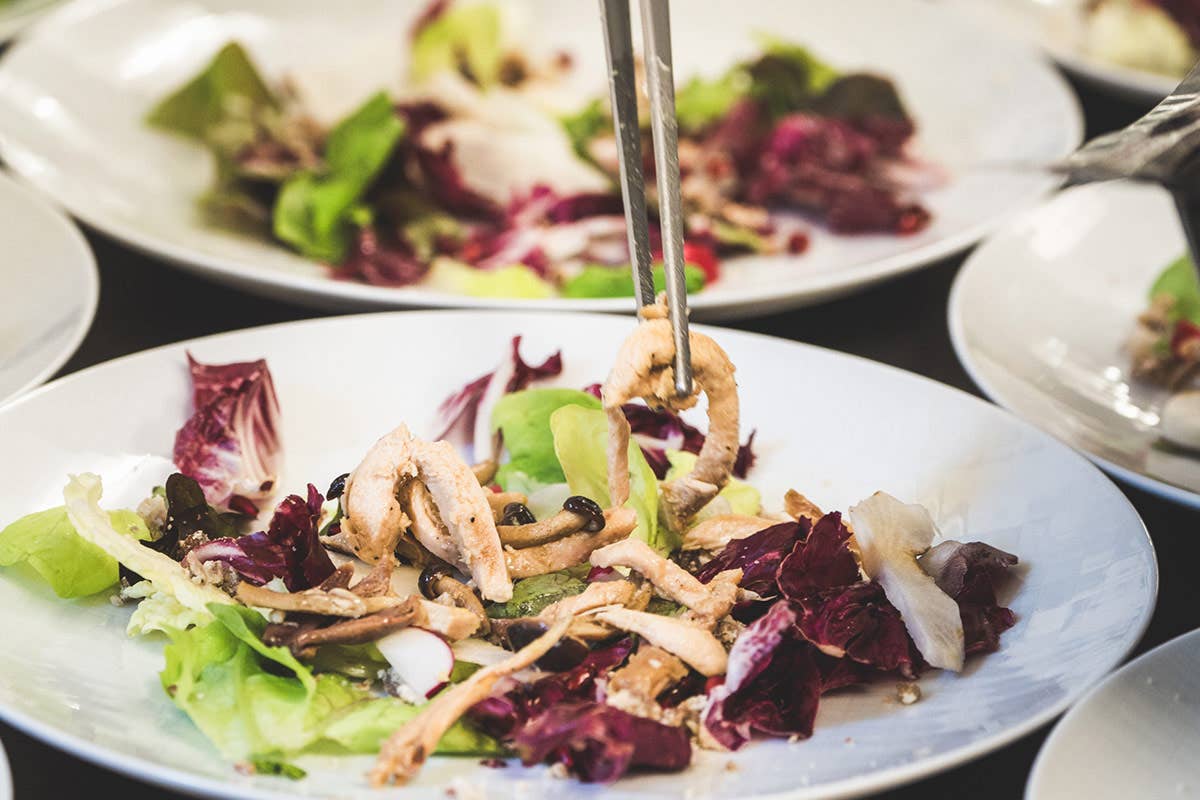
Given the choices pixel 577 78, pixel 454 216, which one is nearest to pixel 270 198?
pixel 454 216

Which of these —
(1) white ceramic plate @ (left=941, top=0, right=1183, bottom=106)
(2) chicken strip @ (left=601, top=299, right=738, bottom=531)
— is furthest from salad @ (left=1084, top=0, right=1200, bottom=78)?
(2) chicken strip @ (left=601, top=299, right=738, bottom=531)

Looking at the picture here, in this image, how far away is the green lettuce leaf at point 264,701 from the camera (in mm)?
1160

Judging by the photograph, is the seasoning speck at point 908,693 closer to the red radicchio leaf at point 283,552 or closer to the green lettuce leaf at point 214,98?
the red radicchio leaf at point 283,552

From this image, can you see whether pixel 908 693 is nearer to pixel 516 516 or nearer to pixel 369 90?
pixel 516 516

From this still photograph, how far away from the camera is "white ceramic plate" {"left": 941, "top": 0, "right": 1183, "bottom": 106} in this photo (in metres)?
2.84

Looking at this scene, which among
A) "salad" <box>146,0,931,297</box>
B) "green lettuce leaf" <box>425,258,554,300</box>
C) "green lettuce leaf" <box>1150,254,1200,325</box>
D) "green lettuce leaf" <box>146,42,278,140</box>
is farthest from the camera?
"green lettuce leaf" <box>146,42,278,140</box>

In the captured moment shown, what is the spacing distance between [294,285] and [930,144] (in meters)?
1.62

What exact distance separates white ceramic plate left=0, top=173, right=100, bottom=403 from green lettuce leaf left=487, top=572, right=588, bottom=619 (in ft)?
2.43

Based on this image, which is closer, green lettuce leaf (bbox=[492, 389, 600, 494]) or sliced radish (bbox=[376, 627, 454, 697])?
sliced radish (bbox=[376, 627, 454, 697])

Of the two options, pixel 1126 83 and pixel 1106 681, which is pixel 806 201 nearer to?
pixel 1126 83

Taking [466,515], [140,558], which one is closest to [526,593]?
[466,515]

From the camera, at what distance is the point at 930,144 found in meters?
2.93

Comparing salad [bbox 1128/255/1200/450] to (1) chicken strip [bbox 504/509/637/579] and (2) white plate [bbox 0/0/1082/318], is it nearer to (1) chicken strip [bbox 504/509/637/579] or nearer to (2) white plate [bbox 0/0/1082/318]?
(2) white plate [bbox 0/0/1082/318]

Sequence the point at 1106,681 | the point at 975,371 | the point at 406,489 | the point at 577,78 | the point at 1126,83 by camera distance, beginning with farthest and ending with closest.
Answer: the point at 577,78, the point at 1126,83, the point at 975,371, the point at 406,489, the point at 1106,681
